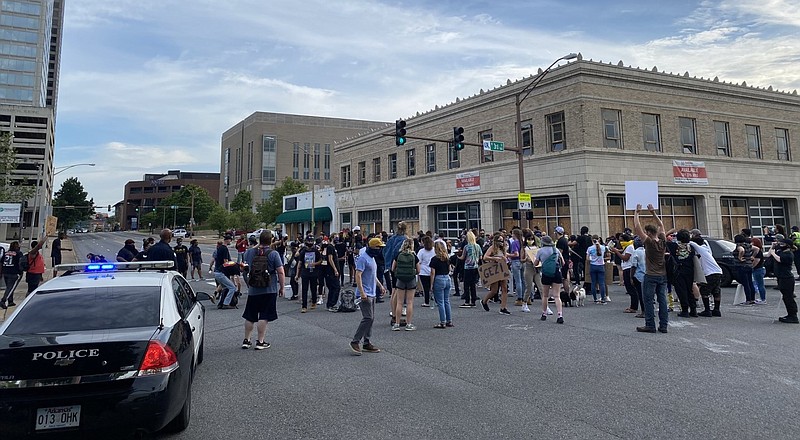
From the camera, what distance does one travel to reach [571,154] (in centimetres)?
2411

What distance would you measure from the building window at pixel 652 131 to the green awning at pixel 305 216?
27676 mm

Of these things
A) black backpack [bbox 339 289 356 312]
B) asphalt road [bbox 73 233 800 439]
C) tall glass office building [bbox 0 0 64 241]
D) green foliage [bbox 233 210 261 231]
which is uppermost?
tall glass office building [bbox 0 0 64 241]

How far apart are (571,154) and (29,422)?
24.3 metres

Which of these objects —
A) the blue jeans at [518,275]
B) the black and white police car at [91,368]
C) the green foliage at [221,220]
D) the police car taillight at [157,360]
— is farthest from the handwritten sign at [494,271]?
the green foliage at [221,220]

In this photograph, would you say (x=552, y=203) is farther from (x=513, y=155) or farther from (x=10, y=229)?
(x=10, y=229)

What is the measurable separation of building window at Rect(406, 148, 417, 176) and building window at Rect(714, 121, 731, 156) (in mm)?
19021

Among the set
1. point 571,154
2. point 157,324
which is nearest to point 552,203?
point 571,154

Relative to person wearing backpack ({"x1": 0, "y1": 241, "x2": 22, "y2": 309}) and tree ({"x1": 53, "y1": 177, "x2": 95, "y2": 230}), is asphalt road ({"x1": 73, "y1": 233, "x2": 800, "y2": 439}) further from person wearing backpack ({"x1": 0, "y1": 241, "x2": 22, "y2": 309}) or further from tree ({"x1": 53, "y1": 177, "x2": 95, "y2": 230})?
tree ({"x1": 53, "y1": 177, "x2": 95, "y2": 230})

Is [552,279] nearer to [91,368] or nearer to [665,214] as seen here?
[91,368]

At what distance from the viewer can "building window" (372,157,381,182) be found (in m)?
38.1

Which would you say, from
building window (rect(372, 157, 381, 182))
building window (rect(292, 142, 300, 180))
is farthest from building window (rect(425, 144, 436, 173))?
building window (rect(292, 142, 300, 180))

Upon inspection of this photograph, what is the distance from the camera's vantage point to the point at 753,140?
93.1 feet

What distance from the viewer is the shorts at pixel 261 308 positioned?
7414mm

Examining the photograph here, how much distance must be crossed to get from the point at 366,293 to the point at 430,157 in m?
26.4
